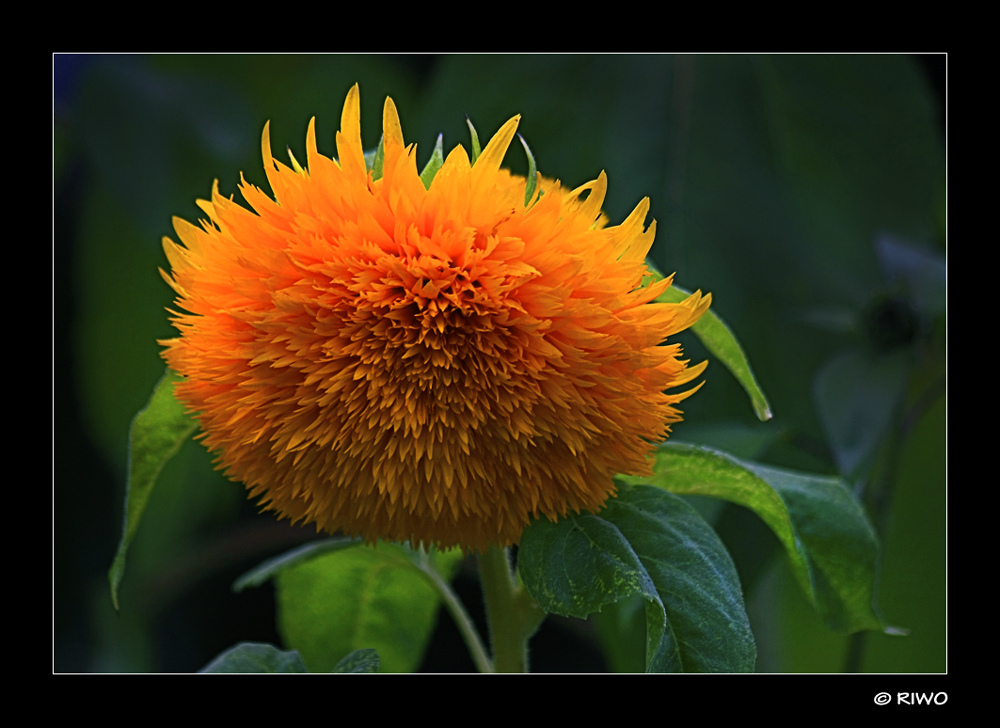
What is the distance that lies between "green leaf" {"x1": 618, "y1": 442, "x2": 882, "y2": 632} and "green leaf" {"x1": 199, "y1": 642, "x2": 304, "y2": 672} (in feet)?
0.61

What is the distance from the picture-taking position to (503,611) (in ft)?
1.34

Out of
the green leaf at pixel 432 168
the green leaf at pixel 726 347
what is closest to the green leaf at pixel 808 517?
the green leaf at pixel 726 347

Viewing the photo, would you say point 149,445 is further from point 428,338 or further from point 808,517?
point 808,517

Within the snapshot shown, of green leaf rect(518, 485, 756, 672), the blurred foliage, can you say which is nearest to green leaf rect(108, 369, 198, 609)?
green leaf rect(518, 485, 756, 672)

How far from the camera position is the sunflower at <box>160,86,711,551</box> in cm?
31

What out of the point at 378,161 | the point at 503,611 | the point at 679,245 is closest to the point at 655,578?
the point at 503,611

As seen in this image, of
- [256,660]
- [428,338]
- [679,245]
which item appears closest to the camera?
[428,338]

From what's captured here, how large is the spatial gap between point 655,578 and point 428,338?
0.42 feet

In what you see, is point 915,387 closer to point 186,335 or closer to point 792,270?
point 792,270

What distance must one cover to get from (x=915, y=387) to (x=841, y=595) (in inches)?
13.2

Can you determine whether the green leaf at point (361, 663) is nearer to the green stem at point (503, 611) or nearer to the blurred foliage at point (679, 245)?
the green stem at point (503, 611)

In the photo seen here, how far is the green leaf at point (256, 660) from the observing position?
0.44m

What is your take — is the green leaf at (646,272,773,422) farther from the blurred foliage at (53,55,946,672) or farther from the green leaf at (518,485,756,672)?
the blurred foliage at (53,55,946,672)
